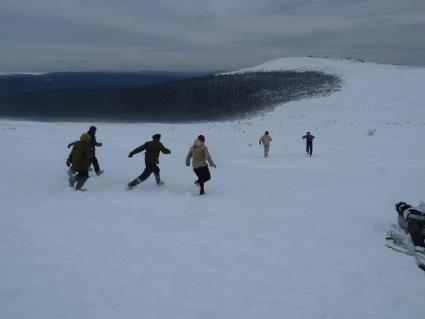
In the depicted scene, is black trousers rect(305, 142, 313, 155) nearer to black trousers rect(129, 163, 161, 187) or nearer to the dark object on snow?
black trousers rect(129, 163, 161, 187)

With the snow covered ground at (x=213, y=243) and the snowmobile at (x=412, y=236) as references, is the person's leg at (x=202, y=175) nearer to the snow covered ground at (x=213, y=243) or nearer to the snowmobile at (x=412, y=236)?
the snow covered ground at (x=213, y=243)

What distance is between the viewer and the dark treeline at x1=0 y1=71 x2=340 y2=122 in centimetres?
5022

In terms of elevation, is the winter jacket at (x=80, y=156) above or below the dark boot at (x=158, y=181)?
above

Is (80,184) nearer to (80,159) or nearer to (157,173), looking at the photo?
(80,159)

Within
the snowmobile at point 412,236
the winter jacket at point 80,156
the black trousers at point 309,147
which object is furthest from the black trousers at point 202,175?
the black trousers at point 309,147

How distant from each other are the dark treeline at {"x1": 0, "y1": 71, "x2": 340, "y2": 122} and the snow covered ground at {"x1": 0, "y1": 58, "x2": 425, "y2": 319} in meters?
33.3

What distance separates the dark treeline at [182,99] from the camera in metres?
50.2

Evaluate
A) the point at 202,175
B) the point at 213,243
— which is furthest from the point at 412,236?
the point at 202,175

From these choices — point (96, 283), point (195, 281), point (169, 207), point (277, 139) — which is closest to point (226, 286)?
point (195, 281)

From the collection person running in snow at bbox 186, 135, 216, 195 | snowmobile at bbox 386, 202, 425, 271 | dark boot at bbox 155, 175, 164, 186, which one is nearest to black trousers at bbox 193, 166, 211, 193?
person running in snow at bbox 186, 135, 216, 195

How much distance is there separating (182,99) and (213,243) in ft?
184

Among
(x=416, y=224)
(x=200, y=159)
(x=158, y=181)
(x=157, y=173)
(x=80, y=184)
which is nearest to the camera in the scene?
(x=416, y=224)

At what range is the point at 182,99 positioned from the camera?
203 ft

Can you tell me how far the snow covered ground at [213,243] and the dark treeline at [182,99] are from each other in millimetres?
33283
